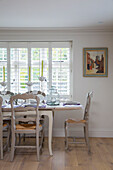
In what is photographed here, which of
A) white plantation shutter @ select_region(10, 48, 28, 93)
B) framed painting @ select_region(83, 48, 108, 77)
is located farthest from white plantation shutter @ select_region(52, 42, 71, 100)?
white plantation shutter @ select_region(10, 48, 28, 93)

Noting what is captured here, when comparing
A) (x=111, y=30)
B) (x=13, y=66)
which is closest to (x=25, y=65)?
(x=13, y=66)

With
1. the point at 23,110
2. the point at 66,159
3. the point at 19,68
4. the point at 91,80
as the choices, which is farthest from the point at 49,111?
the point at 19,68

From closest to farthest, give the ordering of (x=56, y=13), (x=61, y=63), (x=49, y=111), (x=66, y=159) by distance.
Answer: (x=66, y=159), (x=49, y=111), (x=56, y=13), (x=61, y=63)

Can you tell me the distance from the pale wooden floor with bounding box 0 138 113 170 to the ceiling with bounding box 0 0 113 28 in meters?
2.44

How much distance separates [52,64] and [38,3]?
72.5 inches

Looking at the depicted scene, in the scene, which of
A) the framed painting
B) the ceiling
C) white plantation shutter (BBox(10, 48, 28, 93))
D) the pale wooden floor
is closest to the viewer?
the pale wooden floor

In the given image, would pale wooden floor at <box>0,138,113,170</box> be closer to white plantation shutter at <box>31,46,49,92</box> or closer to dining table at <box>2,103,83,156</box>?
dining table at <box>2,103,83,156</box>

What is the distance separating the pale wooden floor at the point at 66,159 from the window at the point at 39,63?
1.42m

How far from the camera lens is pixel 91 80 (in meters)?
4.66

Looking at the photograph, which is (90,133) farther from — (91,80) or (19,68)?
(19,68)

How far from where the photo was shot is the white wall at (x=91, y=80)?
4.64 meters

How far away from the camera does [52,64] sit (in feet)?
15.6

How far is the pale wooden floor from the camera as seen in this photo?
298 centimetres

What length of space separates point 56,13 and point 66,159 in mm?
2498
